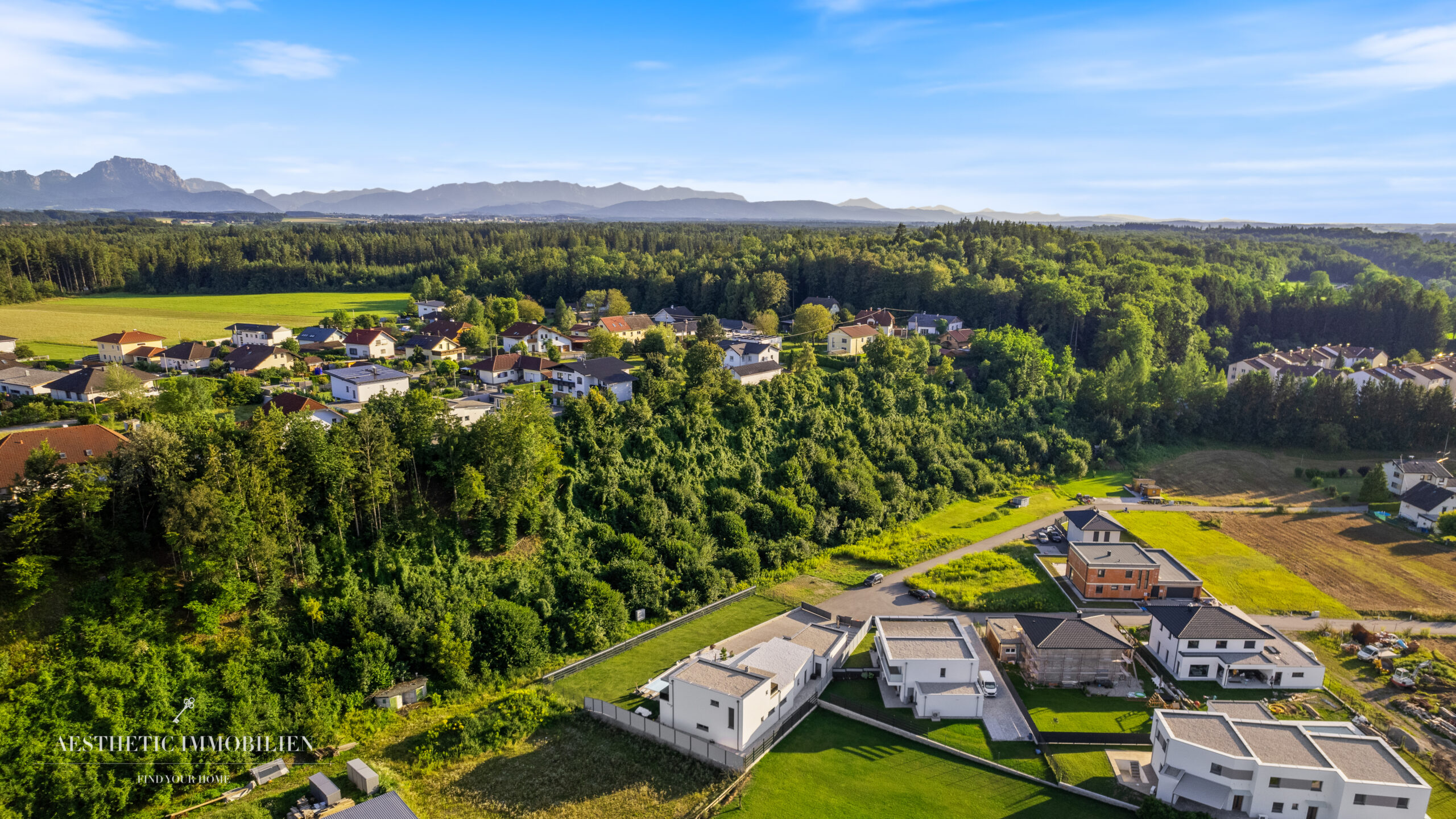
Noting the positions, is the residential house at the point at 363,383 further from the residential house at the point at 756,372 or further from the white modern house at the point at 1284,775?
the white modern house at the point at 1284,775

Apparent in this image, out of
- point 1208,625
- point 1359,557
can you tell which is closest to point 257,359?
point 1208,625

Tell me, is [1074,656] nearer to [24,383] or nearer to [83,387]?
[83,387]

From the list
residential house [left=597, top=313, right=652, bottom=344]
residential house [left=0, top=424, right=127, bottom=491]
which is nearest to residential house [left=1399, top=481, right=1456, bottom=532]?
residential house [left=597, top=313, right=652, bottom=344]

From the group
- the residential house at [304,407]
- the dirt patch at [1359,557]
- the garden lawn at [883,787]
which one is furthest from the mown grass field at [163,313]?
the dirt patch at [1359,557]

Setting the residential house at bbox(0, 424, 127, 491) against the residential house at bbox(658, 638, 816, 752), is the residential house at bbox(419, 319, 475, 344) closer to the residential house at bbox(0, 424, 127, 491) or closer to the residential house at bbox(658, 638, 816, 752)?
the residential house at bbox(0, 424, 127, 491)

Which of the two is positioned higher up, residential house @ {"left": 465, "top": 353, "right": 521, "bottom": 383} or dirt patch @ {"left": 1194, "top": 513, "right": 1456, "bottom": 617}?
residential house @ {"left": 465, "top": 353, "right": 521, "bottom": 383}

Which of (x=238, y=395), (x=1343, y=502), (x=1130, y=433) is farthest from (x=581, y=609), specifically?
(x=1343, y=502)
